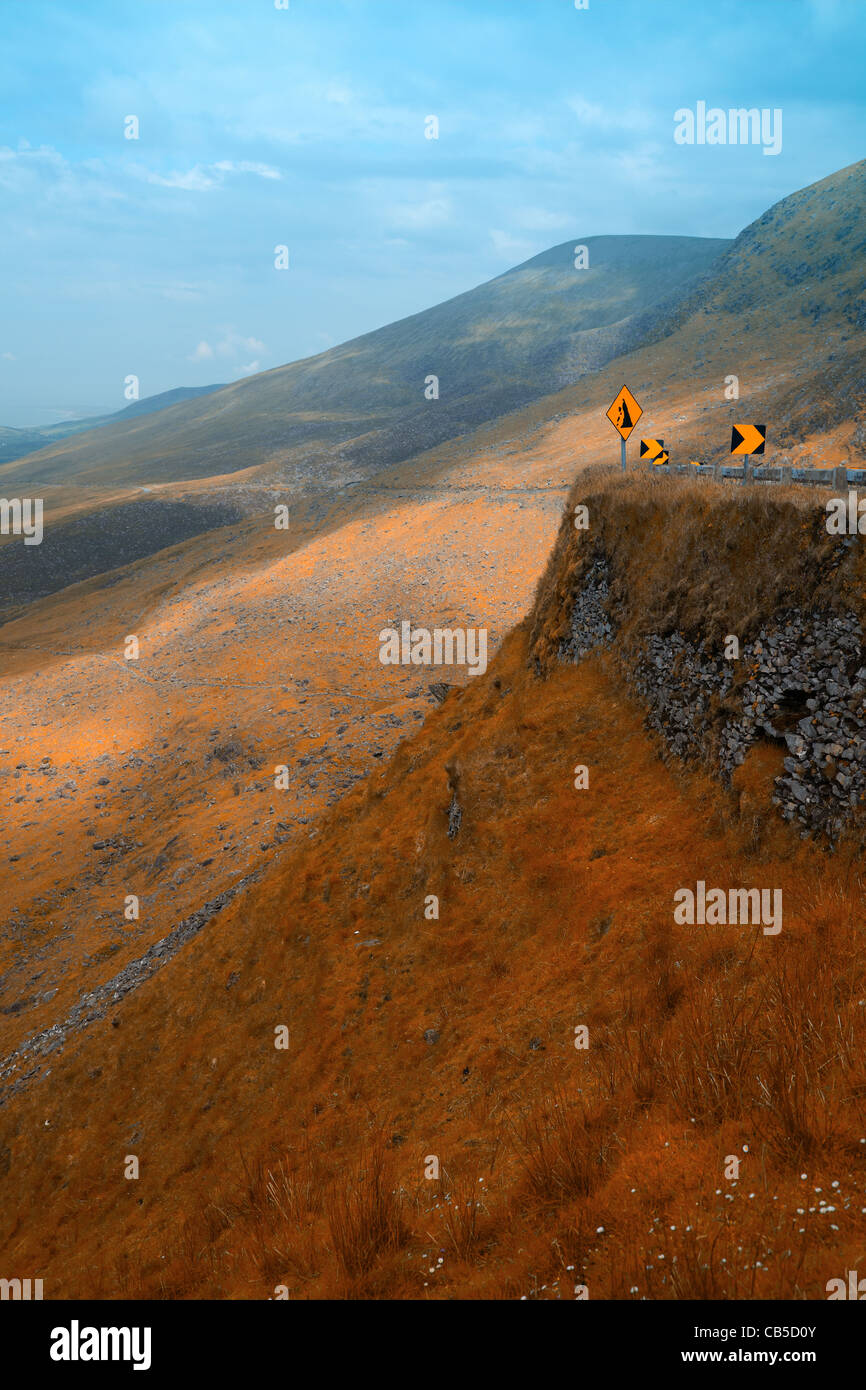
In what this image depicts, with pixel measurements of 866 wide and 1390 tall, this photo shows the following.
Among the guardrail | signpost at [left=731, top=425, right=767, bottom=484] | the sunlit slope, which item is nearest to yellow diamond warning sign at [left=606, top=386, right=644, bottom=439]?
the guardrail

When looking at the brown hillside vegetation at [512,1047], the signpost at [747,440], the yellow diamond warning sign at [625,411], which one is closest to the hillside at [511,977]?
the brown hillside vegetation at [512,1047]

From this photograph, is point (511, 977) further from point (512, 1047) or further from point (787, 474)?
point (787, 474)

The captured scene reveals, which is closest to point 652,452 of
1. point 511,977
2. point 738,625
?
point 738,625

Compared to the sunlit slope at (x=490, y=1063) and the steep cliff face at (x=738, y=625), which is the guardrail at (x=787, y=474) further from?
the sunlit slope at (x=490, y=1063)

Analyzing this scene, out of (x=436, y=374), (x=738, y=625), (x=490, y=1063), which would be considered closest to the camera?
(x=490, y=1063)
